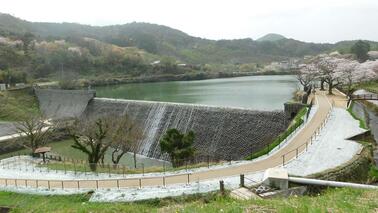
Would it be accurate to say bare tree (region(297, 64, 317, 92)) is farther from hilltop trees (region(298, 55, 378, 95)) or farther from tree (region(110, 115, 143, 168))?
tree (region(110, 115, 143, 168))

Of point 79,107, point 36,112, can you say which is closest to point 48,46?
point 36,112

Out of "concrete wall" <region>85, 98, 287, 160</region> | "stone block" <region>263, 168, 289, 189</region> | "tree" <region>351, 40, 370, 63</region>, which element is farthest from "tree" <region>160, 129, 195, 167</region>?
"tree" <region>351, 40, 370, 63</region>

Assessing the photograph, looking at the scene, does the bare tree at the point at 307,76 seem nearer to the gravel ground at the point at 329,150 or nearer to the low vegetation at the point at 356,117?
the low vegetation at the point at 356,117

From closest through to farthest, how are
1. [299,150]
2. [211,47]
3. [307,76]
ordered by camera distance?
1. [299,150]
2. [307,76]
3. [211,47]

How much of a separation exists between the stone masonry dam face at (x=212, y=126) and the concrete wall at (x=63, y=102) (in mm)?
11610

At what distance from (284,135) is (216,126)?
809 centimetres

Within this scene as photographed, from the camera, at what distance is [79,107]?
50.6m

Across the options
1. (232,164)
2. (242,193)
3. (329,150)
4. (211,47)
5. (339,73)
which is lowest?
(232,164)

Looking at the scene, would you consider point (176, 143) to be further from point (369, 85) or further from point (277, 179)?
point (369, 85)

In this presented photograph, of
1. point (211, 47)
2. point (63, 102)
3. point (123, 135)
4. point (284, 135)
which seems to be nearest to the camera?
point (284, 135)

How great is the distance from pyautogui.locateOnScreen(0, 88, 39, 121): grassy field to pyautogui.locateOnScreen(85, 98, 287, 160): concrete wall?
23204 millimetres

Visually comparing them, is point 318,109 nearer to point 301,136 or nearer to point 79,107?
point 301,136

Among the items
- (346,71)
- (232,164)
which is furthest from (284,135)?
(346,71)

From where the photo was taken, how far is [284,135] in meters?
24.8
